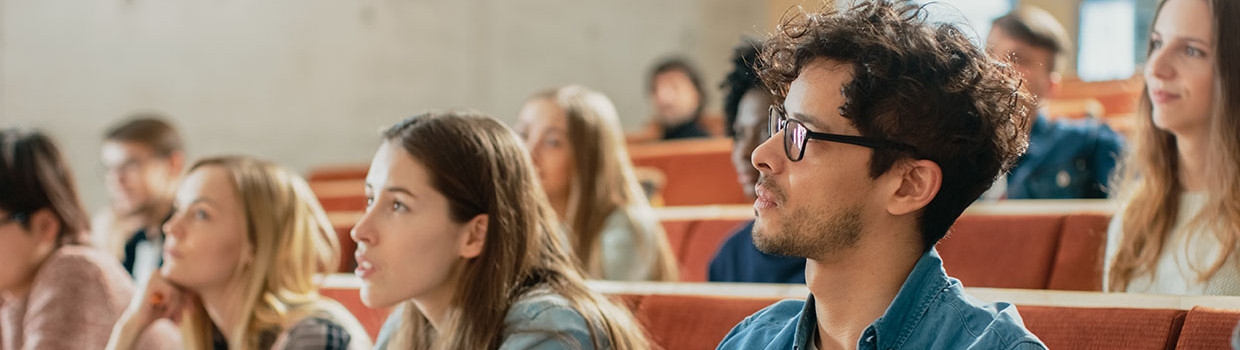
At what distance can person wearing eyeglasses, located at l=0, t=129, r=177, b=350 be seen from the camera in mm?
2348

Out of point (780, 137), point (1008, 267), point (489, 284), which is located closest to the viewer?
point (780, 137)

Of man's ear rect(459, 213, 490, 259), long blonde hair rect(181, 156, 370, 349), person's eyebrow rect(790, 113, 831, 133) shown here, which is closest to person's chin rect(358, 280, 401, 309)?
man's ear rect(459, 213, 490, 259)

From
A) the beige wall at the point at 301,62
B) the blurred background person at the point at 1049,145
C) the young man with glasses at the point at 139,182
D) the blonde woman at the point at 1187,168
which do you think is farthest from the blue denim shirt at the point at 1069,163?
the beige wall at the point at 301,62

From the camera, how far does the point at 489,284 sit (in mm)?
1699

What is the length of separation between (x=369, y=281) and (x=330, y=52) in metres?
4.19

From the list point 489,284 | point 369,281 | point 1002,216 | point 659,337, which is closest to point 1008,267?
point 1002,216

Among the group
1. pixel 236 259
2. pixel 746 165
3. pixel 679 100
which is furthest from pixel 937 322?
pixel 679 100

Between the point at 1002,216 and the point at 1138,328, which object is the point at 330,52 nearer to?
the point at 1002,216

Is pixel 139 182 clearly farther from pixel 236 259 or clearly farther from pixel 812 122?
pixel 812 122

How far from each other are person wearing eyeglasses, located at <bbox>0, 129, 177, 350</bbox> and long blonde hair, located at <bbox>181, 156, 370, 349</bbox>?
0.26 meters

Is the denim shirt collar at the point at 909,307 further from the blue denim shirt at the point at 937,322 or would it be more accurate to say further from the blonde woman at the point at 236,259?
the blonde woman at the point at 236,259

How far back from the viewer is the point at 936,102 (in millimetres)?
1215

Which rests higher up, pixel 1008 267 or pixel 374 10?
pixel 1008 267

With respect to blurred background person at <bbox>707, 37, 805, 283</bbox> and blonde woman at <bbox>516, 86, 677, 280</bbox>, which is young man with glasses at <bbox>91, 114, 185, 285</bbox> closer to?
blonde woman at <bbox>516, 86, 677, 280</bbox>
